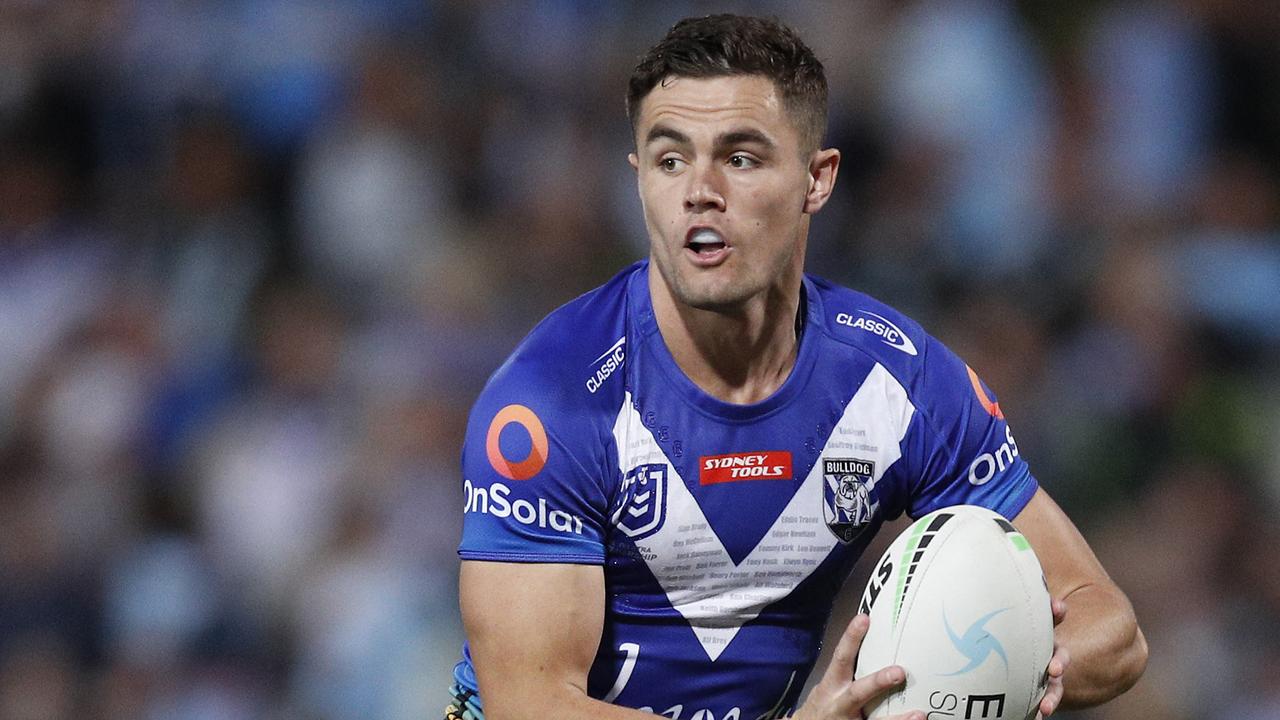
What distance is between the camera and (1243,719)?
8031 millimetres

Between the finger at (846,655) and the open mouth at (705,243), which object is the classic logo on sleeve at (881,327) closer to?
the open mouth at (705,243)

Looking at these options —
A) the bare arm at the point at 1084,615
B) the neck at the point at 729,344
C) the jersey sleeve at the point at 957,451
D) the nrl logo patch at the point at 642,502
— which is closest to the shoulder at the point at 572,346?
the neck at the point at 729,344

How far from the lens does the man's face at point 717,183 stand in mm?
4375

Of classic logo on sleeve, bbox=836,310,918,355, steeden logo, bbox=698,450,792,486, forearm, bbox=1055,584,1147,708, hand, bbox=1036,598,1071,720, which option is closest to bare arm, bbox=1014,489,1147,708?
forearm, bbox=1055,584,1147,708

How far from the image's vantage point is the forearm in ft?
14.8

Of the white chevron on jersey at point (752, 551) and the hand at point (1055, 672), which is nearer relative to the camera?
the hand at point (1055, 672)

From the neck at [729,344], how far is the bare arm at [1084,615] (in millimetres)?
765

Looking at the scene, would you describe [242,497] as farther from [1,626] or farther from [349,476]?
[1,626]

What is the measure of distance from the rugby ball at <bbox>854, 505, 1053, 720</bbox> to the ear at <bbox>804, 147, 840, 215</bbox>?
0.98 meters

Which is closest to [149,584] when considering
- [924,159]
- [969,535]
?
[924,159]

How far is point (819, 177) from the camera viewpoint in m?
4.70

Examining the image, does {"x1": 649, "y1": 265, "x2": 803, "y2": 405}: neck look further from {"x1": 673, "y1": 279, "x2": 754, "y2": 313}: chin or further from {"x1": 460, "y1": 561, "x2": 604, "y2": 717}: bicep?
{"x1": 460, "y1": 561, "x2": 604, "y2": 717}: bicep

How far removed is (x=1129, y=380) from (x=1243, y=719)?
1651 mm

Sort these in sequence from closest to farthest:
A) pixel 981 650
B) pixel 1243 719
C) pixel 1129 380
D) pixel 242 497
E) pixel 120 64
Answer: pixel 981 650, pixel 1243 719, pixel 1129 380, pixel 242 497, pixel 120 64
